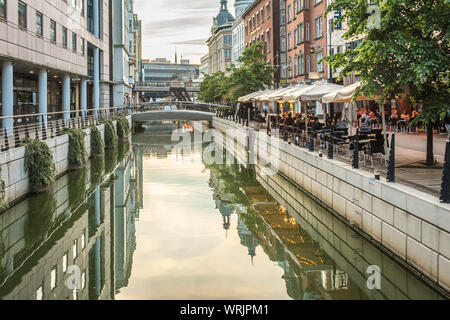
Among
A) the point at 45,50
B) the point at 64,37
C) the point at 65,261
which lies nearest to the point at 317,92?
the point at 65,261

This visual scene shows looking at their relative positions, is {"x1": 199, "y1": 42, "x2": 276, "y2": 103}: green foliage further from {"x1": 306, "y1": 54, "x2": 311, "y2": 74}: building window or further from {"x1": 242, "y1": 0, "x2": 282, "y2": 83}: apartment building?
{"x1": 242, "y1": 0, "x2": 282, "y2": 83}: apartment building

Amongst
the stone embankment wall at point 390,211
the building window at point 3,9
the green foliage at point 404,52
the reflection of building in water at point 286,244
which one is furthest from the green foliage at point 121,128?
the green foliage at point 404,52

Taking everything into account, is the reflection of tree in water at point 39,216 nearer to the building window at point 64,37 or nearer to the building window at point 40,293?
the building window at point 40,293

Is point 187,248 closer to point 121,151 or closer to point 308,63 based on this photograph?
point 121,151

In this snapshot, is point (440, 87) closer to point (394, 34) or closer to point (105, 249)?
point (394, 34)

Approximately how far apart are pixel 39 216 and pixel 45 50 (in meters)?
18.6

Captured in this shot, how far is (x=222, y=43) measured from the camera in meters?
123

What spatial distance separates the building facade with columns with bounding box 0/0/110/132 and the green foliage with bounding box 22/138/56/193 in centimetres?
778

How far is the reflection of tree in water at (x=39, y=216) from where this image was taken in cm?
1438

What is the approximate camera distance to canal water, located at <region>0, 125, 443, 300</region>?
10117 millimetres

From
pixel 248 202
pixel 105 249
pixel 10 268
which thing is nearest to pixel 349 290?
pixel 105 249

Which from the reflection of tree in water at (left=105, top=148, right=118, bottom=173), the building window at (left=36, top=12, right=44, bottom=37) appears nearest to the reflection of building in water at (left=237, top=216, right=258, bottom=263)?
the reflection of tree in water at (left=105, top=148, right=118, bottom=173)

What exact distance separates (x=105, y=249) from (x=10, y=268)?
2.31 meters

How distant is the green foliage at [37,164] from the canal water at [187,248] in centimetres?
44
